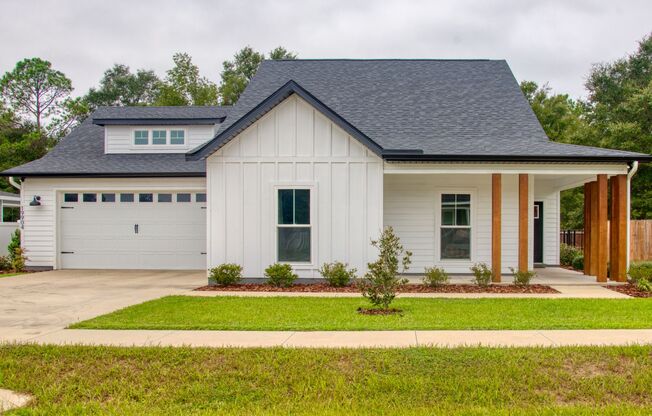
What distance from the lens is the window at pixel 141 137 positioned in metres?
18.1

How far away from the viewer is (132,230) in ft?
53.6

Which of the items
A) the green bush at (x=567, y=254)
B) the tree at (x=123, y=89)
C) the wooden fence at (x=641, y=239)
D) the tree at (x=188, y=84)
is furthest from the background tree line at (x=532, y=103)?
the green bush at (x=567, y=254)

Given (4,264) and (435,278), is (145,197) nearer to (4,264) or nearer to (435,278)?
(4,264)

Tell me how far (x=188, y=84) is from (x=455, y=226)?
2480cm

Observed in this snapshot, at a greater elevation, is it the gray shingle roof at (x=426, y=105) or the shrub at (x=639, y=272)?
the gray shingle roof at (x=426, y=105)

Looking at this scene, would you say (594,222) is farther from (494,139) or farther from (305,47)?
(305,47)

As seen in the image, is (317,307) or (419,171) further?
(419,171)

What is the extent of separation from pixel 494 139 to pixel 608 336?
787 centimetres

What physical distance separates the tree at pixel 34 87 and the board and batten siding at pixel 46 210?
1066 inches

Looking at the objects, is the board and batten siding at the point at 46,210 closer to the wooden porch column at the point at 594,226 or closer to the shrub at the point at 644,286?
the wooden porch column at the point at 594,226

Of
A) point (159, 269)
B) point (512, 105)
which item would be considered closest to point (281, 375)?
point (159, 269)

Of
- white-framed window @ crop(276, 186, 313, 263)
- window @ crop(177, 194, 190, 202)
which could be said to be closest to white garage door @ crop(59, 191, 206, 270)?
window @ crop(177, 194, 190, 202)

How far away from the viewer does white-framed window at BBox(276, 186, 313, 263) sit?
12742 mm

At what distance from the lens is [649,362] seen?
576cm
